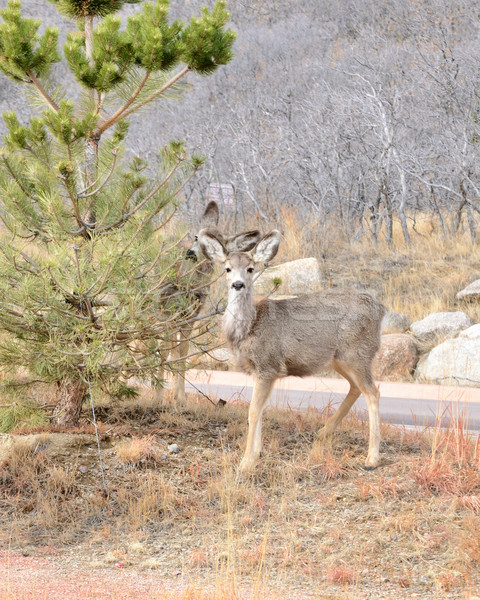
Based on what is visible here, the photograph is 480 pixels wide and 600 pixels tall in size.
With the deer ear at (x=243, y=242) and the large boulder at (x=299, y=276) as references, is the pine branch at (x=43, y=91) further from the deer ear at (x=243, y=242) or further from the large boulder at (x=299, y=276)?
the large boulder at (x=299, y=276)

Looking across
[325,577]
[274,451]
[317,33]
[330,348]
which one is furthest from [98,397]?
[317,33]

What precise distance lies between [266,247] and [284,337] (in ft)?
A: 2.74

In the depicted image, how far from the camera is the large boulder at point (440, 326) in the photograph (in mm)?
13891

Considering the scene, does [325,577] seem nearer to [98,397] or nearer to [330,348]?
[330,348]

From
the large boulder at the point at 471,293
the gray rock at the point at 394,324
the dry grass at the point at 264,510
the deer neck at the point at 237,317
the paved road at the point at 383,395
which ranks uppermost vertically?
the large boulder at the point at 471,293

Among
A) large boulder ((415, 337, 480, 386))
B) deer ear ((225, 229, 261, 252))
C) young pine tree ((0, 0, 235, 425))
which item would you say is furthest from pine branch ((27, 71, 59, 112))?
large boulder ((415, 337, 480, 386))

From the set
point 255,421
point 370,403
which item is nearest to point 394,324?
point 370,403

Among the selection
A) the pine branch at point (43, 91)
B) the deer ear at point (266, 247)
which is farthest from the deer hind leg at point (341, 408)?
the pine branch at point (43, 91)

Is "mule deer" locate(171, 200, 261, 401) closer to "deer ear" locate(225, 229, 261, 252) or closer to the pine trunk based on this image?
"deer ear" locate(225, 229, 261, 252)

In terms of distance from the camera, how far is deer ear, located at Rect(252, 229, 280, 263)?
7.20m

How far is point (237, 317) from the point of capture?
285 inches

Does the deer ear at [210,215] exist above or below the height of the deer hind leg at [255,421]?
above

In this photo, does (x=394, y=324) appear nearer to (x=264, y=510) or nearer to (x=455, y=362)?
(x=455, y=362)

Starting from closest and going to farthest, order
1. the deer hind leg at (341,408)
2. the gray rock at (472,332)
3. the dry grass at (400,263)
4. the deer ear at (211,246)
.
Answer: the deer ear at (211,246)
the deer hind leg at (341,408)
the gray rock at (472,332)
the dry grass at (400,263)
